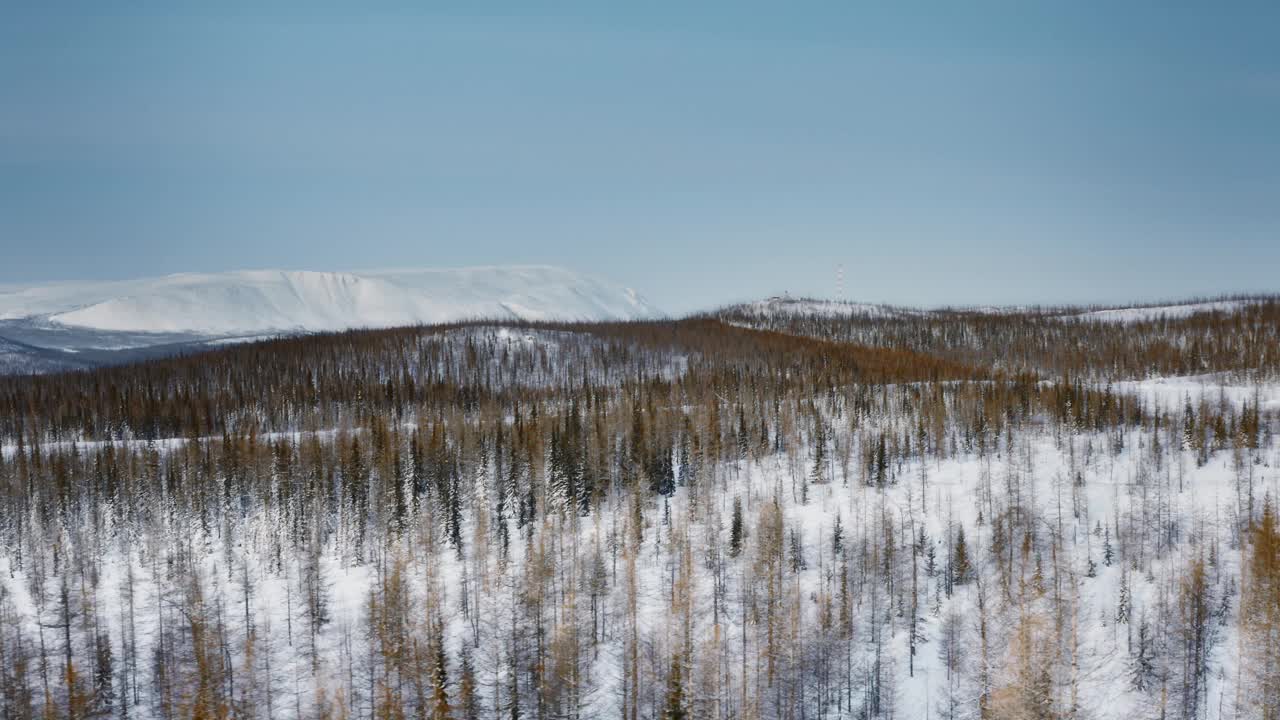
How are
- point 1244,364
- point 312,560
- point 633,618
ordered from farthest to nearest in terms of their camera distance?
point 1244,364 < point 312,560 < point 633,618

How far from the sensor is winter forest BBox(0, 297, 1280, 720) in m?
75.1

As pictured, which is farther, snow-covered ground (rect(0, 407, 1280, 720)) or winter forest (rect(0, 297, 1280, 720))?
snow-covered ground (rect(0, 407, 1280, 720))

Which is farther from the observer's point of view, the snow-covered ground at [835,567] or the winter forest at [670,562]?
the snow-covered ground at [835,567]

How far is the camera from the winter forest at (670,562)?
246 ft

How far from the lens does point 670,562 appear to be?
3632 inches

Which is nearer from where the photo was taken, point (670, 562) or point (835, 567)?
point (835, 567)

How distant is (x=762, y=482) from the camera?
10788 cm

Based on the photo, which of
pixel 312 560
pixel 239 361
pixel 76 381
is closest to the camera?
pixel 312 560

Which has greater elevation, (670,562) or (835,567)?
(670,562)

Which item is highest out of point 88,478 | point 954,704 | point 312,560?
point 88,478

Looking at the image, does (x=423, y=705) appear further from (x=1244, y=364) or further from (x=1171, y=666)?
(x=1244, y=364)

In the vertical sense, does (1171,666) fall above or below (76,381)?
below

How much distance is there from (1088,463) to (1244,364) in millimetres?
69624

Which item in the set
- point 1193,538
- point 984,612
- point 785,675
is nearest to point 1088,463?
point 1193,538
